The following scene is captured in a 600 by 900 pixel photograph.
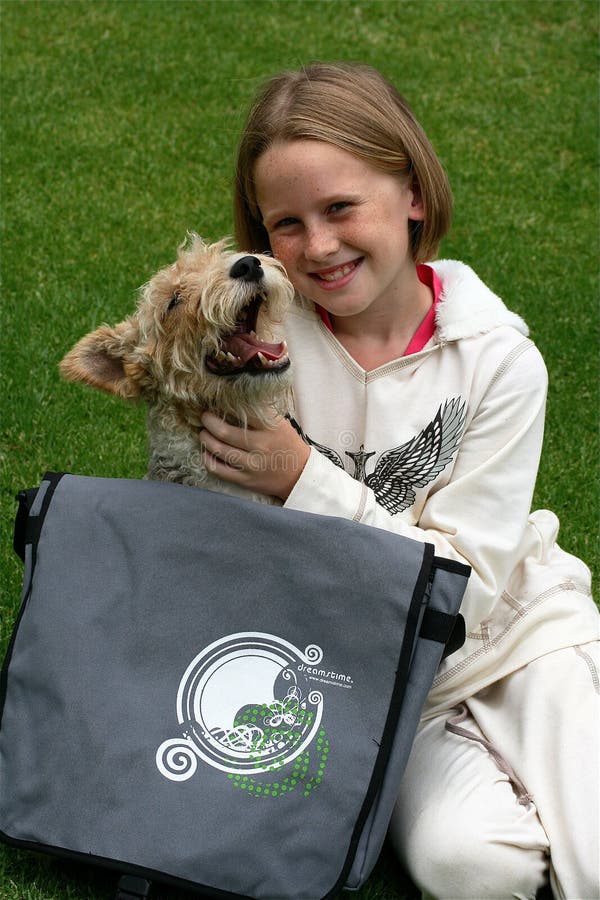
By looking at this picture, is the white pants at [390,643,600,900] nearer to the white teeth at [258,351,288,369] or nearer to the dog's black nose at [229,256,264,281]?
the white teeth at [258,351,288,369]

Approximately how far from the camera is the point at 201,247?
3242 mm

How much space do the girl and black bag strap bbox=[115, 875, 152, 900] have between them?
0.79m

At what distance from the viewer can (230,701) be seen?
9.36 ft

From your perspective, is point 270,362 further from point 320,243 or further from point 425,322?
point 425,322

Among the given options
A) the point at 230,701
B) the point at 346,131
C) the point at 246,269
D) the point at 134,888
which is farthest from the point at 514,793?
the point at 346,131

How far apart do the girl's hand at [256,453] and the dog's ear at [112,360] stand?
263mm

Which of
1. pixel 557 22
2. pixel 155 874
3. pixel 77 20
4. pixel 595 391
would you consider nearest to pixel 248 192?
pixel 155 874

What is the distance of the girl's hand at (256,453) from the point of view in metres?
3.06

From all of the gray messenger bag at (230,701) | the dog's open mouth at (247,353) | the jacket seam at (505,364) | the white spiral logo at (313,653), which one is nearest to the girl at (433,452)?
the jacket seam at (505,364)

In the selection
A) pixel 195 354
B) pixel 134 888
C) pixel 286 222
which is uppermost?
pixel 286 222

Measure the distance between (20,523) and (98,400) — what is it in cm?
247

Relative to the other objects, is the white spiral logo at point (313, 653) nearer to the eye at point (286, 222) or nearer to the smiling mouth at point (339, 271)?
the smiling mouth at point (339, 271)

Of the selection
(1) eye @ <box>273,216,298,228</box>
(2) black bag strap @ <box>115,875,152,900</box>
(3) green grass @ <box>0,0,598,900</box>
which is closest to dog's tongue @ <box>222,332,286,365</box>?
(1) eye @ <box>273,216,298,228</box>

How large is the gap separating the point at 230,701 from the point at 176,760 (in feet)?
0.71
